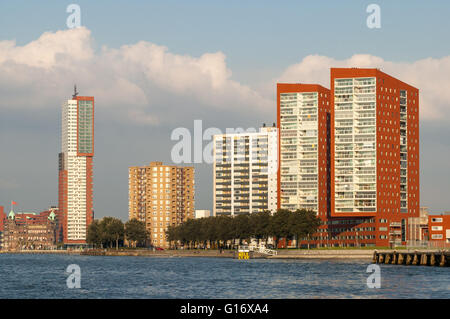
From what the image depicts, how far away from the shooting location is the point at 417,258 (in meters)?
173

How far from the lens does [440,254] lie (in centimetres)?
16700

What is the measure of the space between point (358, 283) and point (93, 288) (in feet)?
121

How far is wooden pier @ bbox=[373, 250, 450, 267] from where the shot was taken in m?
163

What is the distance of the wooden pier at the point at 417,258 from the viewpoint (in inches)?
6398
